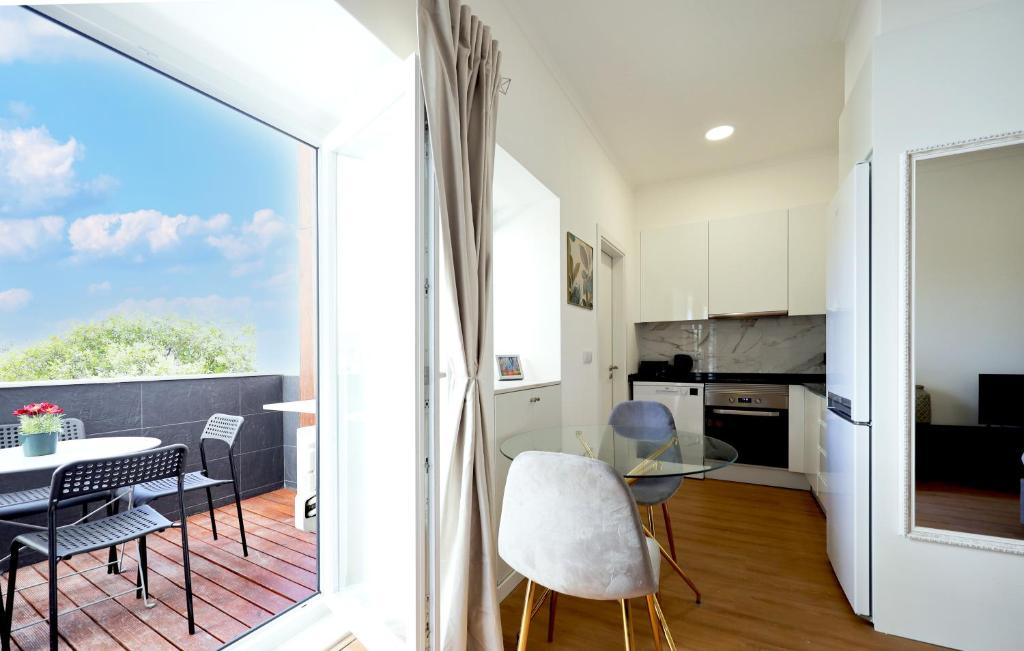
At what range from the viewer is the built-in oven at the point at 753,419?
12.3ft

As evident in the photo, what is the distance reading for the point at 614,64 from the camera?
2.71m

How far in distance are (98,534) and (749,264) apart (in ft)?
15.5

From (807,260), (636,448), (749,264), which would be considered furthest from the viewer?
(749,264)

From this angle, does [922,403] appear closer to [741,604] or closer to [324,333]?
[741,604]

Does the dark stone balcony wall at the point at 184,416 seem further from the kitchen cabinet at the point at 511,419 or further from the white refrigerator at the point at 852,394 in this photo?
the white refrigerator at the point at 852,394

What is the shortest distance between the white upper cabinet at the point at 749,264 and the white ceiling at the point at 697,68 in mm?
668

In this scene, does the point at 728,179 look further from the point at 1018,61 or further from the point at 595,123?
the point at 1018,61

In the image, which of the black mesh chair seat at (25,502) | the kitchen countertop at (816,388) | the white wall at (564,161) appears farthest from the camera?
the kitchen countertop at (816,388)

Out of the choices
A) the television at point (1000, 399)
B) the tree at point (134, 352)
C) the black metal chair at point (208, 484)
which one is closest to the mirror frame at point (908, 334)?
the television at point (1000, 399)

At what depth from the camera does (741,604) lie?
2.06 meters

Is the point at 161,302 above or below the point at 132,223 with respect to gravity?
below

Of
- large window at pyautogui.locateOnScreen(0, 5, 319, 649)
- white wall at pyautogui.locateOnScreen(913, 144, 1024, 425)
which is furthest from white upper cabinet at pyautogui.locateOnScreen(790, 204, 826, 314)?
large window at pyautogui.locateOnScreen(0, 5, 319, 649)

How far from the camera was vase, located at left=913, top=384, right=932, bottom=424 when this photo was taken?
1819 millimetres

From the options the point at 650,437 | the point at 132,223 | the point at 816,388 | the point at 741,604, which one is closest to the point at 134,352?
the point at 132,223
